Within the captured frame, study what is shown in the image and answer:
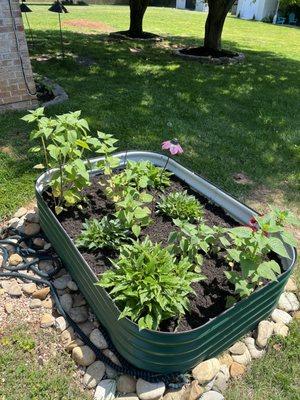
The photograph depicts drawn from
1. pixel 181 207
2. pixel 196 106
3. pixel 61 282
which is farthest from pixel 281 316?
pixel 196 106

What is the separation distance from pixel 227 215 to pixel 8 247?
72.9 inches

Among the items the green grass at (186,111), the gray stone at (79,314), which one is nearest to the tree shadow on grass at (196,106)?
the green grass at (186,111)

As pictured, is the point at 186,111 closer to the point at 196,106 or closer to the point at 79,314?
the point at 196,106

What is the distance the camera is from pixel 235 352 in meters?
2.51

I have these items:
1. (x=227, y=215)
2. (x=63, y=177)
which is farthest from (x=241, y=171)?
(x=63, y=177)

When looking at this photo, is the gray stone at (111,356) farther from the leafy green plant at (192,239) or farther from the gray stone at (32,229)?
the gray stone at (32,229)

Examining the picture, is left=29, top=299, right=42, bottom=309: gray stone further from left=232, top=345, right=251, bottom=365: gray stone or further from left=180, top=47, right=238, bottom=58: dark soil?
left=180, top=47, right=238, bottom=58: dark soil

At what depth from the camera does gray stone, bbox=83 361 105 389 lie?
2.29 m

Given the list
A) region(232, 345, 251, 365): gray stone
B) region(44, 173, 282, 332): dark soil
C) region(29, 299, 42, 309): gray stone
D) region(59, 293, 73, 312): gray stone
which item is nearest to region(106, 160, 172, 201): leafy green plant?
region(44, 173, 282, 332): dark soil

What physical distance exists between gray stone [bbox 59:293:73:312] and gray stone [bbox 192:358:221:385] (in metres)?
0.97

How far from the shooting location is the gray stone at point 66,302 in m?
2.73

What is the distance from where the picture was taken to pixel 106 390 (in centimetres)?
225

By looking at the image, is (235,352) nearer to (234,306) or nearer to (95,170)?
(234,306)

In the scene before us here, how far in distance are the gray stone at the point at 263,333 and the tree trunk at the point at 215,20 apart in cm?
925
